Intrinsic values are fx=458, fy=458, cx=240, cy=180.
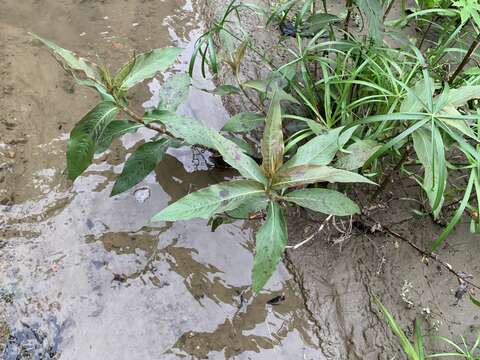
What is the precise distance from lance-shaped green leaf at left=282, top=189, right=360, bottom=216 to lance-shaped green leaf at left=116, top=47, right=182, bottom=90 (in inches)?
28.9

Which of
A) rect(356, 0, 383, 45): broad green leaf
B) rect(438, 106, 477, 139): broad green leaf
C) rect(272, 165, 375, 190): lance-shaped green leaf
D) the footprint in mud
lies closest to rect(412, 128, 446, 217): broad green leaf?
rect(438, 106, 477, 139): broad green leaf

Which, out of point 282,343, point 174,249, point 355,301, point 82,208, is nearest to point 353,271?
point 355,301

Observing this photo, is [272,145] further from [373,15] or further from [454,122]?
[373,15]

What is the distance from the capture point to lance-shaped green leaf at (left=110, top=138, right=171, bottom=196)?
1.96 meters

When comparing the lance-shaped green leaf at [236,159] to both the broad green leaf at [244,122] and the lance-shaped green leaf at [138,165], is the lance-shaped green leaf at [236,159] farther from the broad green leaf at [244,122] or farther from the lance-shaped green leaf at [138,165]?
the broad green leaf at [244,122]

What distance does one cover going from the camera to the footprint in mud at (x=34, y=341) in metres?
1.73

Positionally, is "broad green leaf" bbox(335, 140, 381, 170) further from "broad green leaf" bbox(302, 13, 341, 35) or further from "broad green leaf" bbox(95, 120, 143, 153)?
"broad green leaf" bbox(95, 120, 143, 153)

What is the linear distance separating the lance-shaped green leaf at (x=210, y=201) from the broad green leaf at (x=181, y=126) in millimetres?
316

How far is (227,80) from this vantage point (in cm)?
281

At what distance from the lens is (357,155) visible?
1.88 m

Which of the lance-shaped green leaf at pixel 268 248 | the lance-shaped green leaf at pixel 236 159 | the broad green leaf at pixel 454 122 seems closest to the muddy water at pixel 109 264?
the lance-shaped green leaf at pixel 268 248

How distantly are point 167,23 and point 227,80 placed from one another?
0.67 metres

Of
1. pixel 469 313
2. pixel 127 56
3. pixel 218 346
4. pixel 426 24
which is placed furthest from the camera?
pixel 426 24

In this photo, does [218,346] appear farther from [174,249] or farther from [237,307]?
[174,249]
